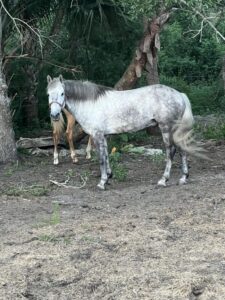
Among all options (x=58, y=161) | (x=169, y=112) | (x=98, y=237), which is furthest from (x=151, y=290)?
(x=58, y=161)

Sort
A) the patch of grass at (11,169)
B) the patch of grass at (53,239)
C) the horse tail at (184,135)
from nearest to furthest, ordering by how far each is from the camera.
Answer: the patch of grass at (53,239) → the horse tail at (184,135) → the patch of grass at (11,169)

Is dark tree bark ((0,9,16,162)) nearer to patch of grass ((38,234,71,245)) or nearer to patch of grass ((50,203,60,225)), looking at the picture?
patch of grass ((50,203,60,225))

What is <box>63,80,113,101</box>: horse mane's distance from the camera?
8.41 metres

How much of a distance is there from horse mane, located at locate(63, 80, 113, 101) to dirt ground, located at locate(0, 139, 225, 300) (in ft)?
4.24

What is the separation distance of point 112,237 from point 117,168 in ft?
11.5

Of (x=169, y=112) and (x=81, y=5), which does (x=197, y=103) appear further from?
(x=169, y=112)

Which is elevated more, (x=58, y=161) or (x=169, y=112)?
(x=169, y=112)

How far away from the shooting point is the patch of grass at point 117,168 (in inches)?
350

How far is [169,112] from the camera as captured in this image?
830cm

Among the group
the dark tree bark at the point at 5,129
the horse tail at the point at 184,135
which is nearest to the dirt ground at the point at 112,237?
the horse tail at the point at 184,135

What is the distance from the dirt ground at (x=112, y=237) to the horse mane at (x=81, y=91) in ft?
4.24

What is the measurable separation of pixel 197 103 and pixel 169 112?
9.49m

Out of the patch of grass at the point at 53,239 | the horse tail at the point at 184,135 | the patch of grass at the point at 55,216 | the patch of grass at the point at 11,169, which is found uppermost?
the horse tail at the point at 184,135

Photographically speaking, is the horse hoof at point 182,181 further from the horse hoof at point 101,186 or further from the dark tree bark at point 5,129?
the dark tree bark at point 5,129
